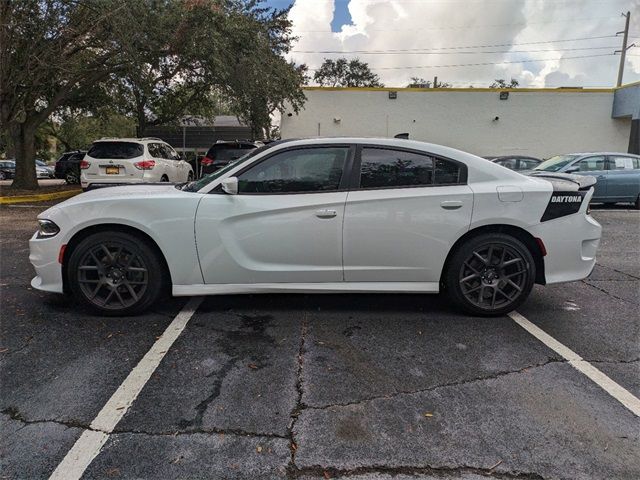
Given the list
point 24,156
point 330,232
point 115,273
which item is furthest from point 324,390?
point 24,156

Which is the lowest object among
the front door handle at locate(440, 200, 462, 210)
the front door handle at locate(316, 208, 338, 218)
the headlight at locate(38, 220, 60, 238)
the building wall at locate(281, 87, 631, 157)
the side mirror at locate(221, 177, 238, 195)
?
the headlight at locate(38, 220, 60, 238)

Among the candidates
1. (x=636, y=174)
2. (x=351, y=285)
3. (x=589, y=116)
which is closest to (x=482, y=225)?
(x=351, y=285)

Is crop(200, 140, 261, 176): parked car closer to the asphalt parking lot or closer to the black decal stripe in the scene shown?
the asphalt parking lot

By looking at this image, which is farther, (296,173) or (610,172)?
(610,172)

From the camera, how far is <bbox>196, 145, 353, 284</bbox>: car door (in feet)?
12.5

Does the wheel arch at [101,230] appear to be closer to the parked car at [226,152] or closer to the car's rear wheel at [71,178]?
the parked car at [226,152]

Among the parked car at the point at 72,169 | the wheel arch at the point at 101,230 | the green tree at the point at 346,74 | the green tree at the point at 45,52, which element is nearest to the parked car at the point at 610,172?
the wheel arch at the point at 101,230

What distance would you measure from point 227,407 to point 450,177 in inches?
103

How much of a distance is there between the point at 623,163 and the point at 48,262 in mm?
13057

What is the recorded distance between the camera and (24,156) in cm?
1502

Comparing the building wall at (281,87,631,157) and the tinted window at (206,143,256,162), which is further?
the building wall at (281,87,631,157)

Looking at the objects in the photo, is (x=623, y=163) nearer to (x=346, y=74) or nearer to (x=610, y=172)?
(x=610, y=172)

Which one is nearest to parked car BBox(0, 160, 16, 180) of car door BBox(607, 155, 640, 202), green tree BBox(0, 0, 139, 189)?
green tree BBox(0, 0, 139, 189)

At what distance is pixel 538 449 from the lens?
2.34 metres
